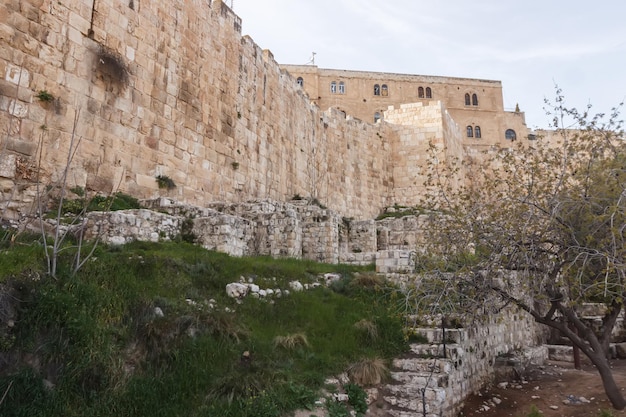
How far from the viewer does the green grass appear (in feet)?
16.7

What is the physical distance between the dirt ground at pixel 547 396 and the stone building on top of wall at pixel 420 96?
33.5 meters

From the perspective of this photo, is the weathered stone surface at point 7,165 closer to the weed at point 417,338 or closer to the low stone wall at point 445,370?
the low stone wall at point 445,370

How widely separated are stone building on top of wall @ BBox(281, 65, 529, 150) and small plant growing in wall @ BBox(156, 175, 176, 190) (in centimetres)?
2910

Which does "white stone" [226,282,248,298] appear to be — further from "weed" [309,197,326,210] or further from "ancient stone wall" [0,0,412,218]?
"weed" [309,197,326,210]

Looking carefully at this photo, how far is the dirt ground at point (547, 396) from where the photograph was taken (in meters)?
7.68

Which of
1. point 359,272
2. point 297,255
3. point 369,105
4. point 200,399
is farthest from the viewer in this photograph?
point 369,105

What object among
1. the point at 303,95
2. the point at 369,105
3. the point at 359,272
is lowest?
the point at 359,272

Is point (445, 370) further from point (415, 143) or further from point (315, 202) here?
point (415, 143)

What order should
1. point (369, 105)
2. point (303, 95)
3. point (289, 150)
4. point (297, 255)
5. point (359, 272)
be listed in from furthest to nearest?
point (369, 105) → point (303, 95) → point (289, 150) → point (297, 255) → point (359, 272)

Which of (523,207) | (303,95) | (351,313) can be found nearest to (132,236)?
(351,313)

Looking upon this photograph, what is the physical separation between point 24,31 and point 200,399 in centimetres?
878

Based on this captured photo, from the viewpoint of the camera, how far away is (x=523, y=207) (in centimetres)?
834

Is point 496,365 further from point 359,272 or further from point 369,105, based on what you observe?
point 369,105

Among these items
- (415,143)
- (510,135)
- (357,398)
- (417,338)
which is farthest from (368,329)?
(510,135)
